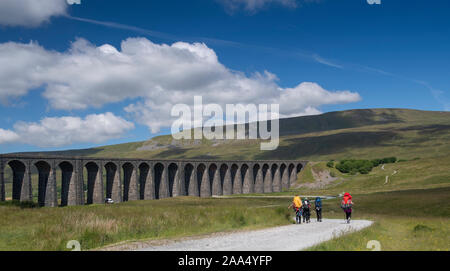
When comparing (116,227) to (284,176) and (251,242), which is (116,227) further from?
(284,176)

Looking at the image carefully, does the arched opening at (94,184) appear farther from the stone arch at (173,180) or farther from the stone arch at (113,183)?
the stone arch at (173,180)

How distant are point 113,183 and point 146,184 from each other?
909 cm

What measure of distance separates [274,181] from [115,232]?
337 ft

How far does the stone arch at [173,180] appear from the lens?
8675 cm

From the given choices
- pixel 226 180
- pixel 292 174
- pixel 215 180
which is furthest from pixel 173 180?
pixel 292 174

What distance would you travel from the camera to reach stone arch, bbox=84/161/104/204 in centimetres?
6856

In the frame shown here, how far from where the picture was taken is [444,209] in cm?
3591

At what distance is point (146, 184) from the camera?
80.7m

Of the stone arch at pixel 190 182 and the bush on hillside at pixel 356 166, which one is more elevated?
the bush on hillside at pixel 356 166

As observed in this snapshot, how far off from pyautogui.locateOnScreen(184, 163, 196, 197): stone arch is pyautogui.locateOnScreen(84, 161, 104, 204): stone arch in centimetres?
2535

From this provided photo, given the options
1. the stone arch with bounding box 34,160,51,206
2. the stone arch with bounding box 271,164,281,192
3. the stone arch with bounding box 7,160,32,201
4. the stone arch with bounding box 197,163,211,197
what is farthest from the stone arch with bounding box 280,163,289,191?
the stone arch with bounding box 7,160,32,201

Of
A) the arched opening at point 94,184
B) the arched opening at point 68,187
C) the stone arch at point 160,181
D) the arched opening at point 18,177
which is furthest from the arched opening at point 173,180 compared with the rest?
the arched opening at point 18,177
